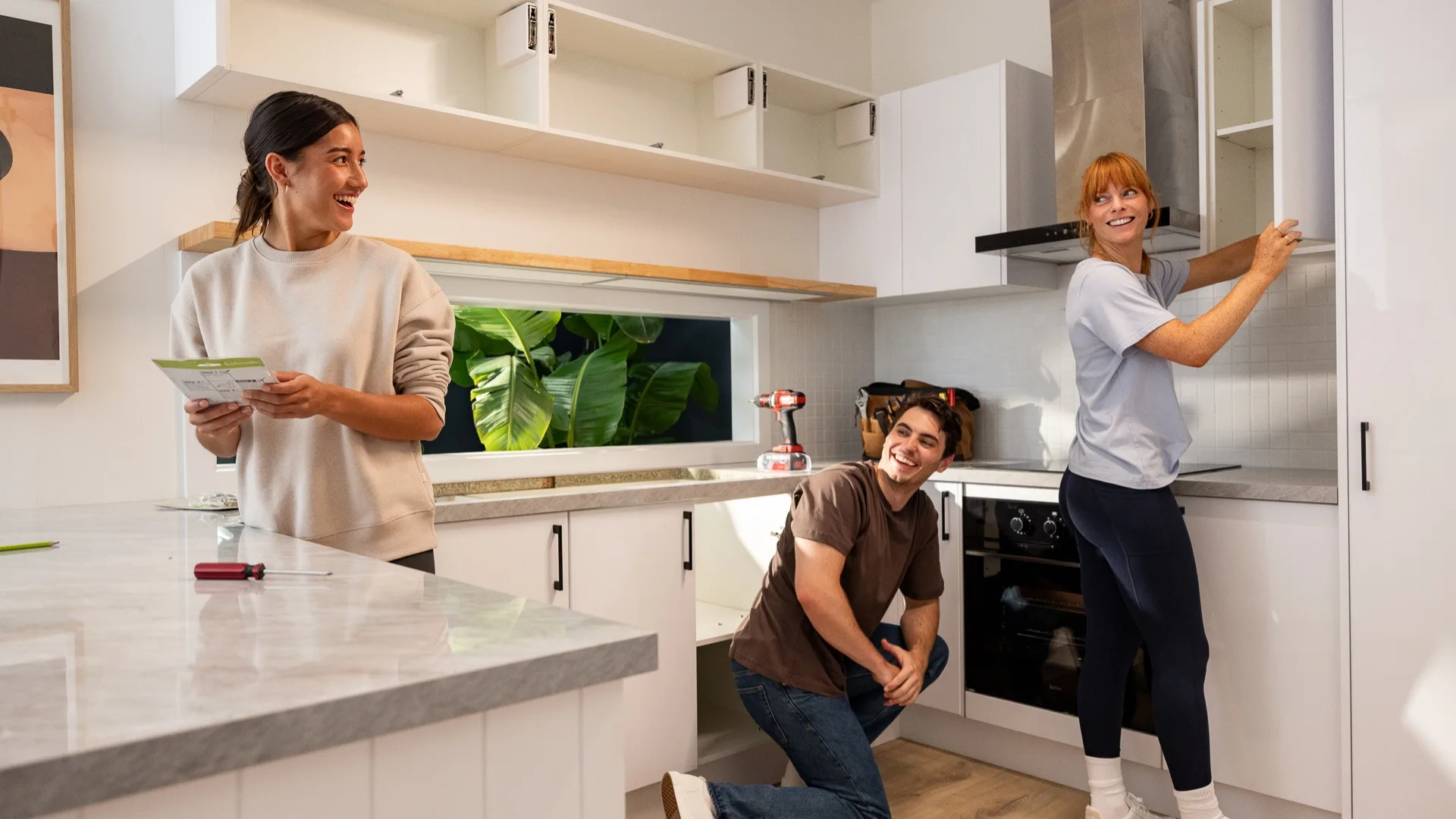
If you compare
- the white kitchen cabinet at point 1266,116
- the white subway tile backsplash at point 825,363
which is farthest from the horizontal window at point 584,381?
the white kitchen cabinet at point 1266,116

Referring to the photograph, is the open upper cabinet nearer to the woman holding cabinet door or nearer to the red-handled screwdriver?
the woman holding cabinet door

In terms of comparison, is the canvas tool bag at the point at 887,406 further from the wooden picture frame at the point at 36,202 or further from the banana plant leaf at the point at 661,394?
the wooden picture frame at the point at 36,202

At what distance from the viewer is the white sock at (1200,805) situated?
225cm

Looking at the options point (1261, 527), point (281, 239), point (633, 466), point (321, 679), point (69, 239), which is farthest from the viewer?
point (633, 466)

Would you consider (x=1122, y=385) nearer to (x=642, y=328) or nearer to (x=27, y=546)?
(x=642, y=328)

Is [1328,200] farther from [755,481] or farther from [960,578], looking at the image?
[755,481]

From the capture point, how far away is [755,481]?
2875 millimetres

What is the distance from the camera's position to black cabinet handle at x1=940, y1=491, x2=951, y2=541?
9.93 feet

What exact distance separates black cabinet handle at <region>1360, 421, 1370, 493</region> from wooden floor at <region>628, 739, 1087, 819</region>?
1.08 meters

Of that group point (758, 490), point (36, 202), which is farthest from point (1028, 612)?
point (36, 202)

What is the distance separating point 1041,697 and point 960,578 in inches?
14.9

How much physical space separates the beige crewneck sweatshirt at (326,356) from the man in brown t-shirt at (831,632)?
812 mm

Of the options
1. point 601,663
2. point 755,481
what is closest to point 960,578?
point 755,481

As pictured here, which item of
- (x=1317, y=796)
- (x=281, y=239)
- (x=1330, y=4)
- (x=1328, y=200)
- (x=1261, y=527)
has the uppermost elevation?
(x=1330, y=4)
